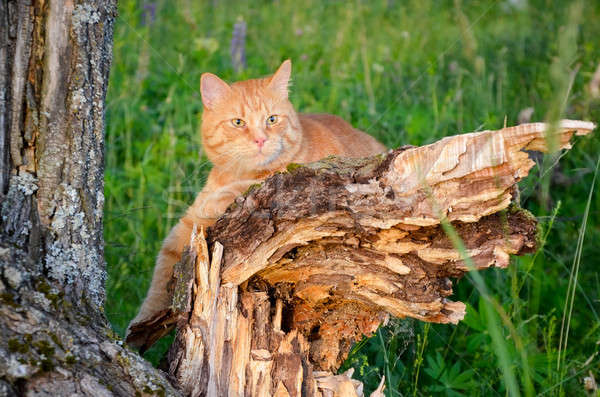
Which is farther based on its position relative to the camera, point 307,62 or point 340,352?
point 307,62

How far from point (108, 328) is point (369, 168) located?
97cm

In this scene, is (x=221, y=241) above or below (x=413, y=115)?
below

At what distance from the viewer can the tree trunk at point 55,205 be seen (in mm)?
1536

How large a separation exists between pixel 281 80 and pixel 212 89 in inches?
15.9

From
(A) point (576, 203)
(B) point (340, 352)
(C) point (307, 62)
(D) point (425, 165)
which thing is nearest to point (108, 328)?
(B) point (340, 352)

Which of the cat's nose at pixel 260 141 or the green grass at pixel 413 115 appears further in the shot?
the cat's nose at pixel 260 141

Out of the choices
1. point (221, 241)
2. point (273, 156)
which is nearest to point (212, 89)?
point (273, 156)

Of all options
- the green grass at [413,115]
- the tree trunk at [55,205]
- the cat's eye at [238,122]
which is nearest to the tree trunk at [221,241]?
the tree trunk at [55,205]

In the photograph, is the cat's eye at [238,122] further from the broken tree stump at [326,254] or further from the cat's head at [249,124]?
the broken tree stump at [326,254]

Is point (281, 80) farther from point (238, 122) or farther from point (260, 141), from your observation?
point (260, 141)

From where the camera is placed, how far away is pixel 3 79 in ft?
5.25

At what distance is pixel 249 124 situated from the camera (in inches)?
125

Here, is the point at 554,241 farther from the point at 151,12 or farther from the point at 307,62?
the point at 151,12

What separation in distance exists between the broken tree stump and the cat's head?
0.99m
